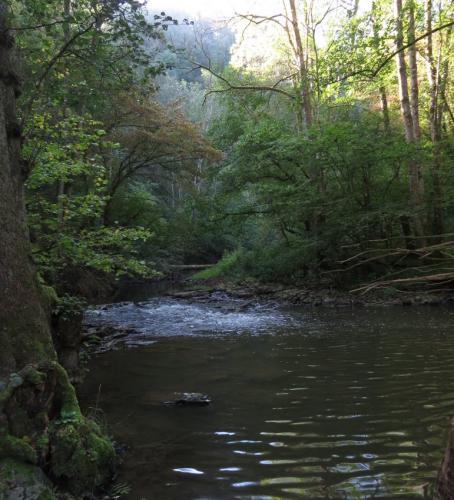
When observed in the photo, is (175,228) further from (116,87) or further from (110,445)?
(110,445)

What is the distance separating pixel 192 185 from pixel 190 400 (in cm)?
1850

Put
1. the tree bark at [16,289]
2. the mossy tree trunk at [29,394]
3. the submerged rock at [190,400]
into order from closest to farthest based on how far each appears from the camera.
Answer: the mossy tree trunk at [29,394] → the tree bark at [16,289] → the submerged rock at [190,400]

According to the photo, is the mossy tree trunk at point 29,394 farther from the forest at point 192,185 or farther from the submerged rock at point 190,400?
the submerged rock at point 190,400

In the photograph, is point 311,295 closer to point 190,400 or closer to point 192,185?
point 192,185

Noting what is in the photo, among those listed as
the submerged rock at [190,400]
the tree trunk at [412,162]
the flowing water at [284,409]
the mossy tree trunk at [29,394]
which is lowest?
the flowing water at [284,409]

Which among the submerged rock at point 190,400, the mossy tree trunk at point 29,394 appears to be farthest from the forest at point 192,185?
the submerged rock at point 190,400

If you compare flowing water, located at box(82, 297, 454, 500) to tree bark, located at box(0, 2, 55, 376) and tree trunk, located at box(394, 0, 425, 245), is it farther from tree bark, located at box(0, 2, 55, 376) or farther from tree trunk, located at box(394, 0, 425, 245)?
tree trunk, located at box(394, 0, 425, 245)

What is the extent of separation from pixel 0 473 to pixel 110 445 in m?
1.01

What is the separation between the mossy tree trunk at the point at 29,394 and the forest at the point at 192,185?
0.05 feet

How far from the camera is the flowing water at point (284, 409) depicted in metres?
3.61

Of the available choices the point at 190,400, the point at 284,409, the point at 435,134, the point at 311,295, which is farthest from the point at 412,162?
the point at 190,400

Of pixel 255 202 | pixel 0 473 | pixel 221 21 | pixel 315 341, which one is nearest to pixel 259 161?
pixel 255 202

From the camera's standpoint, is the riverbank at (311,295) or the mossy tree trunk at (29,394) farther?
the riverbank at (311,295)

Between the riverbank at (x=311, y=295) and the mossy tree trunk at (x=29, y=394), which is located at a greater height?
the mossy tree trunk at (x=29, y=394)
